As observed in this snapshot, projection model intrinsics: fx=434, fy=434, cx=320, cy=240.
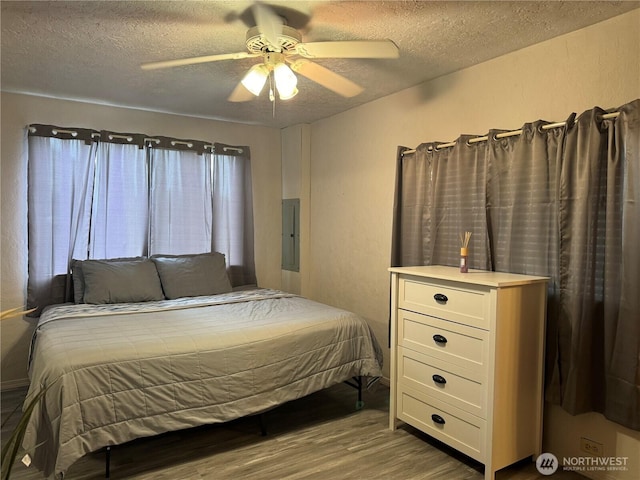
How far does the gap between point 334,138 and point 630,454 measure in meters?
3.13

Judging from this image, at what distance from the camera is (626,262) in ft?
6.50

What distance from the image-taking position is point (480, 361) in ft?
7.23

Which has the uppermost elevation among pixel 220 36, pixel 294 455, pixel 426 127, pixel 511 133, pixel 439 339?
pixel 220 36

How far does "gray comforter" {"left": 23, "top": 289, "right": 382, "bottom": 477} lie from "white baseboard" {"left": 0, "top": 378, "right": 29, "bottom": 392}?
853 millimetres

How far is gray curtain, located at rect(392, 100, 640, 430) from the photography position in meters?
1.99

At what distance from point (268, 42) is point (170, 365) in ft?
5.67

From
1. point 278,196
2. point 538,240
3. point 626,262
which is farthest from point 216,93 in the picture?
point 626,262

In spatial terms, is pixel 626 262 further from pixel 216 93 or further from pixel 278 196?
pixel 278 196

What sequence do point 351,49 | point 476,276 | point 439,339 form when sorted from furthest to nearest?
point 439,339 < point 476,276 < point 351,49

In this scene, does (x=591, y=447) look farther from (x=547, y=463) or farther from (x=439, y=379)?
(x=439, y=379)

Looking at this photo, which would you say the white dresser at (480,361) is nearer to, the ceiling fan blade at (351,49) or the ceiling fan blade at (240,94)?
the ceiling fan blade at (351,49)

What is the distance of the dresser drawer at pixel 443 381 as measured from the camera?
2.23 m

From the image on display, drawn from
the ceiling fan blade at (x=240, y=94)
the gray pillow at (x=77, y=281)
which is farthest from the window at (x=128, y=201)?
the ceiling fan blade at (x=240, y=94)

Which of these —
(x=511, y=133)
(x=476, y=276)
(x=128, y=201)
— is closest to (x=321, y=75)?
(x=511, y=133)
